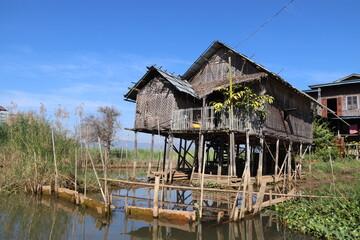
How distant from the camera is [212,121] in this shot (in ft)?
45.5

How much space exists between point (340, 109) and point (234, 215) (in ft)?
65.6

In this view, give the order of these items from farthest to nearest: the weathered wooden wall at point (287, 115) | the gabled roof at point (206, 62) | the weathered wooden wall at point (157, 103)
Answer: the weathered wooden wall at point (157, 103) < the weathered wooden wall at point (287, 115) < the gabled roof at point (206, 62)

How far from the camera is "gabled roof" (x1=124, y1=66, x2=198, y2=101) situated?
14705mm

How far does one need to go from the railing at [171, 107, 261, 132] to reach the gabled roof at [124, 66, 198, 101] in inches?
46.7

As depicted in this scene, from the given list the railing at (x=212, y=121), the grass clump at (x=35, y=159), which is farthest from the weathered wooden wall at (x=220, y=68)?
the grass clump at (x=35, y=159)

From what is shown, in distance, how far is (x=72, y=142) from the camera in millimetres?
11555

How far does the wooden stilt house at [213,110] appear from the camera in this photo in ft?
45.1

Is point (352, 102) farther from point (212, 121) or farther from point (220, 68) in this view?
point (212, 121)

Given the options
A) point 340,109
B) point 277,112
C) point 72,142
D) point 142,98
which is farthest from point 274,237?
point 340,109

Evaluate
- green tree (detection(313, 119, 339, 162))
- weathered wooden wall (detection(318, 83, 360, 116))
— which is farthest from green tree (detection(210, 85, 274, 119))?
weathered wooden wall (detection(318, 83, 360, 116))

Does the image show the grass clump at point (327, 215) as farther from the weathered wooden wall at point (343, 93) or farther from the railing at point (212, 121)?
the weathered wooden wall at point (343, 93)

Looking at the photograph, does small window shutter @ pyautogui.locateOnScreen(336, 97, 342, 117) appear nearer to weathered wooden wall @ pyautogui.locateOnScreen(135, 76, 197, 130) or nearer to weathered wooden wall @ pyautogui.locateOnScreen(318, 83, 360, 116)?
weathered wooden wall @ pyautogui.locateOnScreen(318, 83, 360, 116)

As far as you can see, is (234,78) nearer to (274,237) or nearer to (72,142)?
(72,142)

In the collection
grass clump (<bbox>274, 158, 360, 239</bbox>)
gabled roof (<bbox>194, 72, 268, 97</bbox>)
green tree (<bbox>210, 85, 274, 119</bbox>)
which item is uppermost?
gabled roof (<bbox>194, 72, 268, 97</bbox>)
